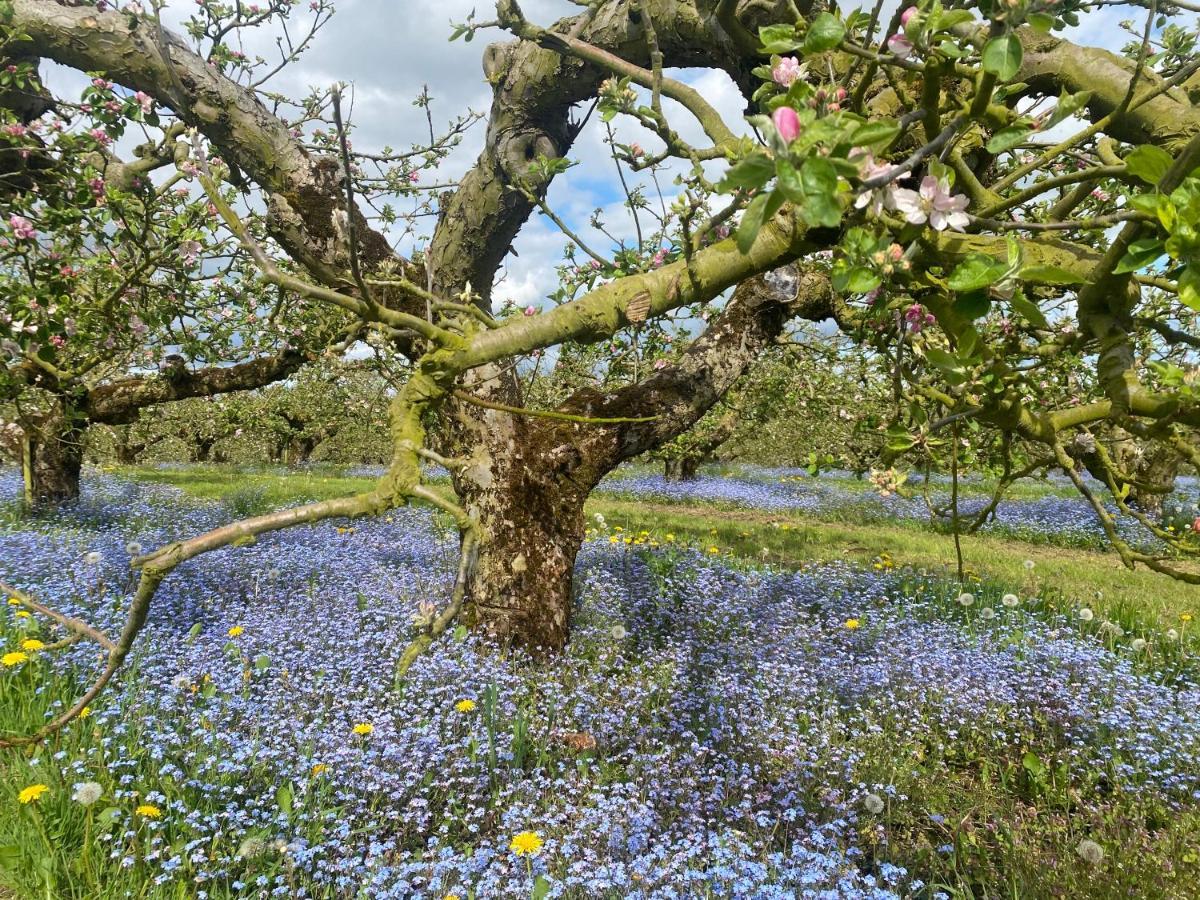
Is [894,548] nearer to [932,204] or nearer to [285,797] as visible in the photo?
[285,797]

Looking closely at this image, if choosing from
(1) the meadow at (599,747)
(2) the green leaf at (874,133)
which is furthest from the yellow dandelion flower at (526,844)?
(2) the green leaf at (874,133)

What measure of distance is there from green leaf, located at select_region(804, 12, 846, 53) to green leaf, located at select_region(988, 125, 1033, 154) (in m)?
0.43

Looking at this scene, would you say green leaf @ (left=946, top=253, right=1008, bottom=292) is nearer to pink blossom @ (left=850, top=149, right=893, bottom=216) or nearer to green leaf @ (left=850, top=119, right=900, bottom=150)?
pink blossom @ (left=850, top=149, right=893, bottom=216)

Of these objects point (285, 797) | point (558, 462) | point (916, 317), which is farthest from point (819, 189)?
point (558, 462)

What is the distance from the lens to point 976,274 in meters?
1.23

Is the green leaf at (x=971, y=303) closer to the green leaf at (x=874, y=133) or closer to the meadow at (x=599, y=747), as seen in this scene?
the green leaf at (x=874, y=133)

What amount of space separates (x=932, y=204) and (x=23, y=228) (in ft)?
19.3

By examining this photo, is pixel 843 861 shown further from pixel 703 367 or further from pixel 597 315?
pixel 703 367

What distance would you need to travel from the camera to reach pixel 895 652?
191 inches

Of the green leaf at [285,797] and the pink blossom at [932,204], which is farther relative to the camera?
the green leaf at [285,797]

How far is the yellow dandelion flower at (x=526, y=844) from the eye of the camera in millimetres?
2516

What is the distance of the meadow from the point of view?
8.91 ft

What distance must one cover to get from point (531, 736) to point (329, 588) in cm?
308

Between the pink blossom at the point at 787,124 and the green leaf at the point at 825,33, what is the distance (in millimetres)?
360
